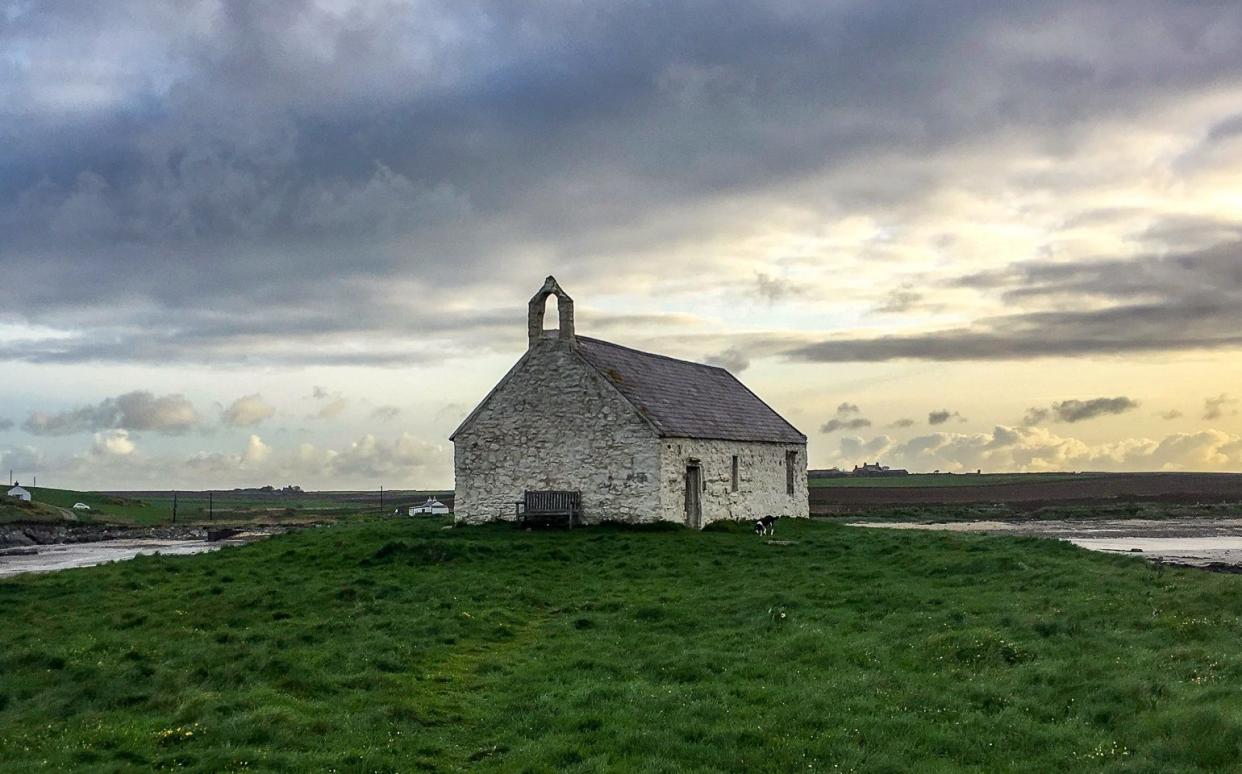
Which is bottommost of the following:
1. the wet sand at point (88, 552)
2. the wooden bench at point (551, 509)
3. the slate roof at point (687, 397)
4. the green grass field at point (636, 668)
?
the wet sand at point (88, 552)

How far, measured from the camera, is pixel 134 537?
6066cm

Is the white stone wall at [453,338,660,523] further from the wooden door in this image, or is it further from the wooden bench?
the wooden door

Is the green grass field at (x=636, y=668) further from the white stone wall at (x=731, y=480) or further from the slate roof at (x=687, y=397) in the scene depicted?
the slate roof at (x=687, y=397)

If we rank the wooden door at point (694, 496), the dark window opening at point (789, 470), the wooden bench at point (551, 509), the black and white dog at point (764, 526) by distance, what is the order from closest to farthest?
the wooden bench at point (551, 509) → the black and white dog at point (764, 526) → the wooden door at point (694, 496) → the dark window opening at point (789, 470)

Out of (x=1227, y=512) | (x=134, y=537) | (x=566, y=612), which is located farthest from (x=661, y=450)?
(x=1227, y=512)

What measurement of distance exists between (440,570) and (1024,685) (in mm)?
17548

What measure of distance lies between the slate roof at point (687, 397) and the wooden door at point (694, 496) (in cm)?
146

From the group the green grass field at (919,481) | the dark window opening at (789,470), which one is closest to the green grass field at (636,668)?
the dark window opening at (789,470)

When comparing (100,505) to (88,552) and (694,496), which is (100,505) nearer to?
(88,552)

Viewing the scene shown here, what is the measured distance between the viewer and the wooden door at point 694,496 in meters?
39.2

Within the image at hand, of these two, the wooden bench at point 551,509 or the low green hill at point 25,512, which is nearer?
the wooden bench at point 551,509

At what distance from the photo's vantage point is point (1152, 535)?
44.9 meters

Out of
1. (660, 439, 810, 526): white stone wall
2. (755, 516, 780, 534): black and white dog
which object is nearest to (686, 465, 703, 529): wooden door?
(660, 439, 810, 526): white stone wall

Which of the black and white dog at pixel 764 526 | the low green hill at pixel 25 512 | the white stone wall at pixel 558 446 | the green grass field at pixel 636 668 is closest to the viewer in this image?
the green grass field at pixel 636 668
